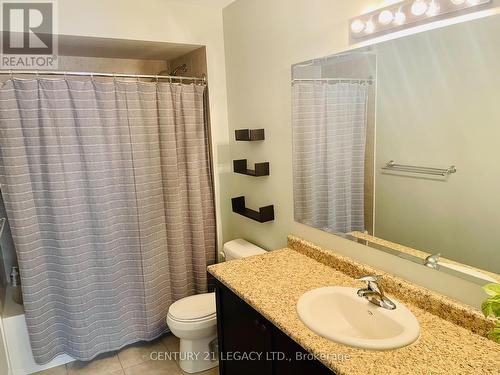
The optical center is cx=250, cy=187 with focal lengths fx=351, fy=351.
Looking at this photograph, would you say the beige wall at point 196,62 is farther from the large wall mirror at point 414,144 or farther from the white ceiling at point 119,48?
the large wall mirror at point 414,144

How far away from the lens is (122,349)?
2580mm

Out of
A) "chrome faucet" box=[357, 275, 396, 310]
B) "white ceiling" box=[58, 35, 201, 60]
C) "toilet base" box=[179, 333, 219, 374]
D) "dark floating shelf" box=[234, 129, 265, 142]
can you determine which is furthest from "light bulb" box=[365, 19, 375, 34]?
"toilet base" box=[179, 333, 219, 374]

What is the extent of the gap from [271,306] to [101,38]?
1987mm

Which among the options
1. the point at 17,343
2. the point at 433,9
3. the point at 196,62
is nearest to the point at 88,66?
the point at 196,62

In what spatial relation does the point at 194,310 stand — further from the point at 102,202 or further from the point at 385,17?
the point at 385,17

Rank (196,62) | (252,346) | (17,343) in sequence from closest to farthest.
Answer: (252,346) → (17,343) → (196,62)

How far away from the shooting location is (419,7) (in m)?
1.35

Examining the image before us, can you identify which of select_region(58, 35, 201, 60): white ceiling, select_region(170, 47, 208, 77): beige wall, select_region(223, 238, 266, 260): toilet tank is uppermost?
select_region(58, 35, 201, 60): white ceiling

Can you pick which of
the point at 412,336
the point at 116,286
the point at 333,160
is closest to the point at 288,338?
the point at 412,336

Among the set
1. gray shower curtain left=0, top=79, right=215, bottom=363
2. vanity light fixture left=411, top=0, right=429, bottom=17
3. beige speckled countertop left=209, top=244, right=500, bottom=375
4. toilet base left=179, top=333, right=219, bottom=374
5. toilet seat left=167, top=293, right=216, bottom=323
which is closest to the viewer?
beige speckled countertop left=209, top=244, right=500, bottom=375

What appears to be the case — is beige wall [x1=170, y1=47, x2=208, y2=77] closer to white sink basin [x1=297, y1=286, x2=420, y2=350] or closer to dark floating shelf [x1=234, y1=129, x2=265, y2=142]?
dark floating shelf [x1=234, y1=129, x2=265, y2=142]

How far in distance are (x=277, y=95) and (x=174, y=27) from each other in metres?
0.95

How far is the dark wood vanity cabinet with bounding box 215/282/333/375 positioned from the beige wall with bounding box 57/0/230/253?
1.04 meters

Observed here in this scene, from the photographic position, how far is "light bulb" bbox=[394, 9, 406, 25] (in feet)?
4.61
